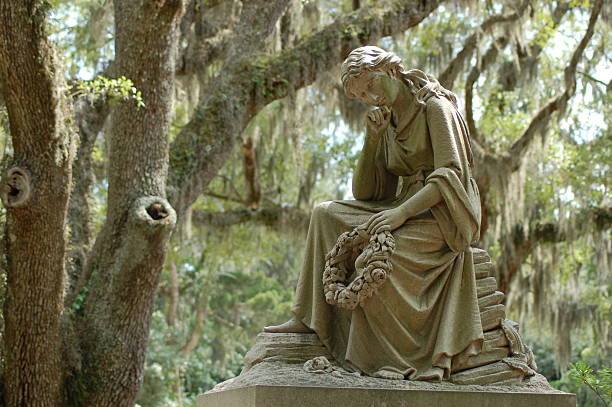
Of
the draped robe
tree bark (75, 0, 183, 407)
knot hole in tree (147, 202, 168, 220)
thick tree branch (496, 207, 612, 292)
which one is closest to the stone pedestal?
the draped robe

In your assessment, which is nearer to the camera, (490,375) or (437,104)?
(490,375)

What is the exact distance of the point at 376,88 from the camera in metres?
4.49

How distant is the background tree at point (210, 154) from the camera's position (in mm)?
6406

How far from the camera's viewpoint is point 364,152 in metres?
4.64

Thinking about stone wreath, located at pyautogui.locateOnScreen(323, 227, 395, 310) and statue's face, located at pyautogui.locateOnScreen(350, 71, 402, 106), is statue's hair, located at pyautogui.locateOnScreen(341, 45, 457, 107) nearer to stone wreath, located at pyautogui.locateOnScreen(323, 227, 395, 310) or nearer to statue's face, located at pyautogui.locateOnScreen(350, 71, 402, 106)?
statue's face, located at pyautogui.locateOnScreen(350, 71, 402, 106)

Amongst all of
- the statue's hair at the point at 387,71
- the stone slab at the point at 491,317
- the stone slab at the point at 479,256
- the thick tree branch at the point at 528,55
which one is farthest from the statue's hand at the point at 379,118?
the thick tree branch at the point at 528,55

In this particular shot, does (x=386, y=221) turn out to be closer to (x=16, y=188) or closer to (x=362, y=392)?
(x=362, y=392)

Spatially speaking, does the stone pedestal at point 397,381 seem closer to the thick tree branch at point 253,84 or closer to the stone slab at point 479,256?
the stone slab at point 479,256

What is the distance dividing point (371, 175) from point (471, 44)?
886 centimetres

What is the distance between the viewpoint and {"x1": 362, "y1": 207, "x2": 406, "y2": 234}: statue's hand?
407cm

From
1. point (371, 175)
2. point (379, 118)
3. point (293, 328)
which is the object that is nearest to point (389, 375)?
point (293, 328)

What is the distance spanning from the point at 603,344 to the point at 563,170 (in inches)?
192

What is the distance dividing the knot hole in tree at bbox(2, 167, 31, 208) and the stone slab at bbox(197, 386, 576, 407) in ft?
→ 10.1

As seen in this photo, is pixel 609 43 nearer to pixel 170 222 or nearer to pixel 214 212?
pixel 214 212
